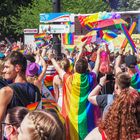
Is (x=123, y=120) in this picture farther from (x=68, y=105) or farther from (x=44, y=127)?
(x=68, y=105)

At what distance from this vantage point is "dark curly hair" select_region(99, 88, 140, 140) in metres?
3.37

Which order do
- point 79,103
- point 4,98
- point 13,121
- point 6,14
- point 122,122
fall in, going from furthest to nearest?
point 6,14 → point 79,103 → point 4,98 → point 13,121 → point 122,122

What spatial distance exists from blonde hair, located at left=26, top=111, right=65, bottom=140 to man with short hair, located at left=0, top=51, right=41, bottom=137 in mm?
1648

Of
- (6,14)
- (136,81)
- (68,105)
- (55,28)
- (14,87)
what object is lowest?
(68,105)

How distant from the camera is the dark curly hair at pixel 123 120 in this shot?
3.37m

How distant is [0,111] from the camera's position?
4328mm

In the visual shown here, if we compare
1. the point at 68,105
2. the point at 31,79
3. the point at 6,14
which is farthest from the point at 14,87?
the point at 6,14

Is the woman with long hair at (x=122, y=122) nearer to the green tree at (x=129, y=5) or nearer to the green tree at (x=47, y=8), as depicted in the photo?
the green tree at (x=47, y=8)

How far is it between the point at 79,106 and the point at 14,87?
87.3 inches

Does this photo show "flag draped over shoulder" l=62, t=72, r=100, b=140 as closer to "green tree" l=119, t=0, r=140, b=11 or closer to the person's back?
the person's back

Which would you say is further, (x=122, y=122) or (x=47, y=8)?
(x=47, y=8)

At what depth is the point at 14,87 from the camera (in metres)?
4.60

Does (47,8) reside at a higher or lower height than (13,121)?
higher

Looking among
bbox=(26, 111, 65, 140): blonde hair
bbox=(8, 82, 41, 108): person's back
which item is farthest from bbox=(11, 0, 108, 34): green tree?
bbox=(26, 111, 65, 140): blonde hair
